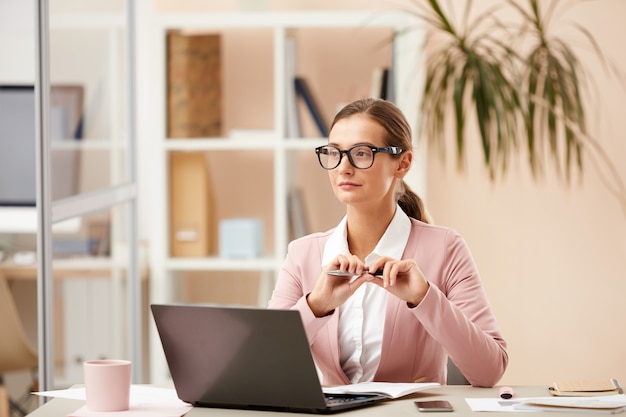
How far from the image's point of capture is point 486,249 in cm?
399

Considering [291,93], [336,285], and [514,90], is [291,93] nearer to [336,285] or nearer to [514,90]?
[514,90]

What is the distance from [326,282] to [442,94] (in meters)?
1.88

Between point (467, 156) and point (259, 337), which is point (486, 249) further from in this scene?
point (259, 337)

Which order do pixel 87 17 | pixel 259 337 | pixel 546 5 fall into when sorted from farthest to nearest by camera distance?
1. pixel 546 5
2. pixel 87 17
3. pixel 259 337

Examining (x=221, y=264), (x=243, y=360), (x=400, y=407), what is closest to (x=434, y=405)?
(x=400, y=407)

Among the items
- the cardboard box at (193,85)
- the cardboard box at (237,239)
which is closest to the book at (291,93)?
the cardboard box at (193,85)

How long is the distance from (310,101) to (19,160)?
157 centimetres

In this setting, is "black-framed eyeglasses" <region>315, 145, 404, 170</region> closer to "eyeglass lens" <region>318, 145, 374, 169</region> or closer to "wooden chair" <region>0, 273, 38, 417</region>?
"eyeglass lens" <region>318, 145, 374, 169</region>

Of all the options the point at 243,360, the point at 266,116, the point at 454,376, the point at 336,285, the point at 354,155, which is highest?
the point at 266,116

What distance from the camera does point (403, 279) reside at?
1.74 meters

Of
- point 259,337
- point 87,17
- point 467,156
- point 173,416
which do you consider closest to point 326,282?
point 259,337

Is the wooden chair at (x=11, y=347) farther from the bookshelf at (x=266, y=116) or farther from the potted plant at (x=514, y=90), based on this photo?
the potted plant at (x=514, y=90)

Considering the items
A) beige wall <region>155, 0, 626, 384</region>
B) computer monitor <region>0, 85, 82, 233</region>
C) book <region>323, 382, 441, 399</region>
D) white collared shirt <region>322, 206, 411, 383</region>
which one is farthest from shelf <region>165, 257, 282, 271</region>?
book <region>323, 382, 441, 399</region>

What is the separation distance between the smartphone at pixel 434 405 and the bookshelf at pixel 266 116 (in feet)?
6.65
